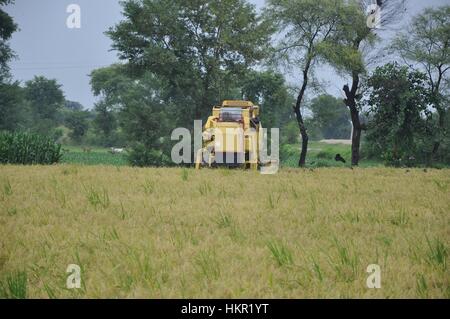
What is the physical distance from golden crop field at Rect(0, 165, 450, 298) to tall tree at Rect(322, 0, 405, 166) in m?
20.9

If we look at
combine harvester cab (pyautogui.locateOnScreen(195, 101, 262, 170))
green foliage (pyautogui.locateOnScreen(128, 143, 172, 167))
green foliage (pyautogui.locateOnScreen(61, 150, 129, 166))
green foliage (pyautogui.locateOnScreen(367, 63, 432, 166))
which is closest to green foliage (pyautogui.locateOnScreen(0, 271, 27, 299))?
combine harvester cab (pyautogui.locateOnScreen(195, 101, 262, 170))

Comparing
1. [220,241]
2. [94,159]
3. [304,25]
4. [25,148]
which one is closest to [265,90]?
[304,25]

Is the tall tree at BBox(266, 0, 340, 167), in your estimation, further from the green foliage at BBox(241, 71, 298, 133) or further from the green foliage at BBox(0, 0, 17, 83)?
the green foliage at BBox(0, 0, 17, 83)

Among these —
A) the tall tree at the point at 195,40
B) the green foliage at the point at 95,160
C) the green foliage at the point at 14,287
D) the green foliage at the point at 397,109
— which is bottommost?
the green foliage at the point at 14,287

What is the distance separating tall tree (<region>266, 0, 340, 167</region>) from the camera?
30.1 m

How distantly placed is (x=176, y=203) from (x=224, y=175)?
5.01 metres

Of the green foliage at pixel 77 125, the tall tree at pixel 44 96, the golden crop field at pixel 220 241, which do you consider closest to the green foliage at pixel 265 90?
the golden crop field at pixel 220 241

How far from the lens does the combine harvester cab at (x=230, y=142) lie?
1578 cm

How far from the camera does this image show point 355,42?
32719 millimetres

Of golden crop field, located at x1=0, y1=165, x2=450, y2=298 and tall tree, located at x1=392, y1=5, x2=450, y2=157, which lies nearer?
golden crop field, located at x1=0, y1=165, x2=450, y2=298

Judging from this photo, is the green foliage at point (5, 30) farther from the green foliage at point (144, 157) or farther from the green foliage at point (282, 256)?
the green foliage at point (282, 256)

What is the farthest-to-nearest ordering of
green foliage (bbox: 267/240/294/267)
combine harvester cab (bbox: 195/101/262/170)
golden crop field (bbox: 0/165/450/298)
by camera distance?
combine harvester cab (bbox: 195/101/262/170), green foliage (bbox: 267/240/294/267), golden crop field (bbox: 0/165/450/298)

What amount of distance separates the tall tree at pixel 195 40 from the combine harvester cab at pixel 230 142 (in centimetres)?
1370

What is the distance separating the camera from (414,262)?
195 inches
